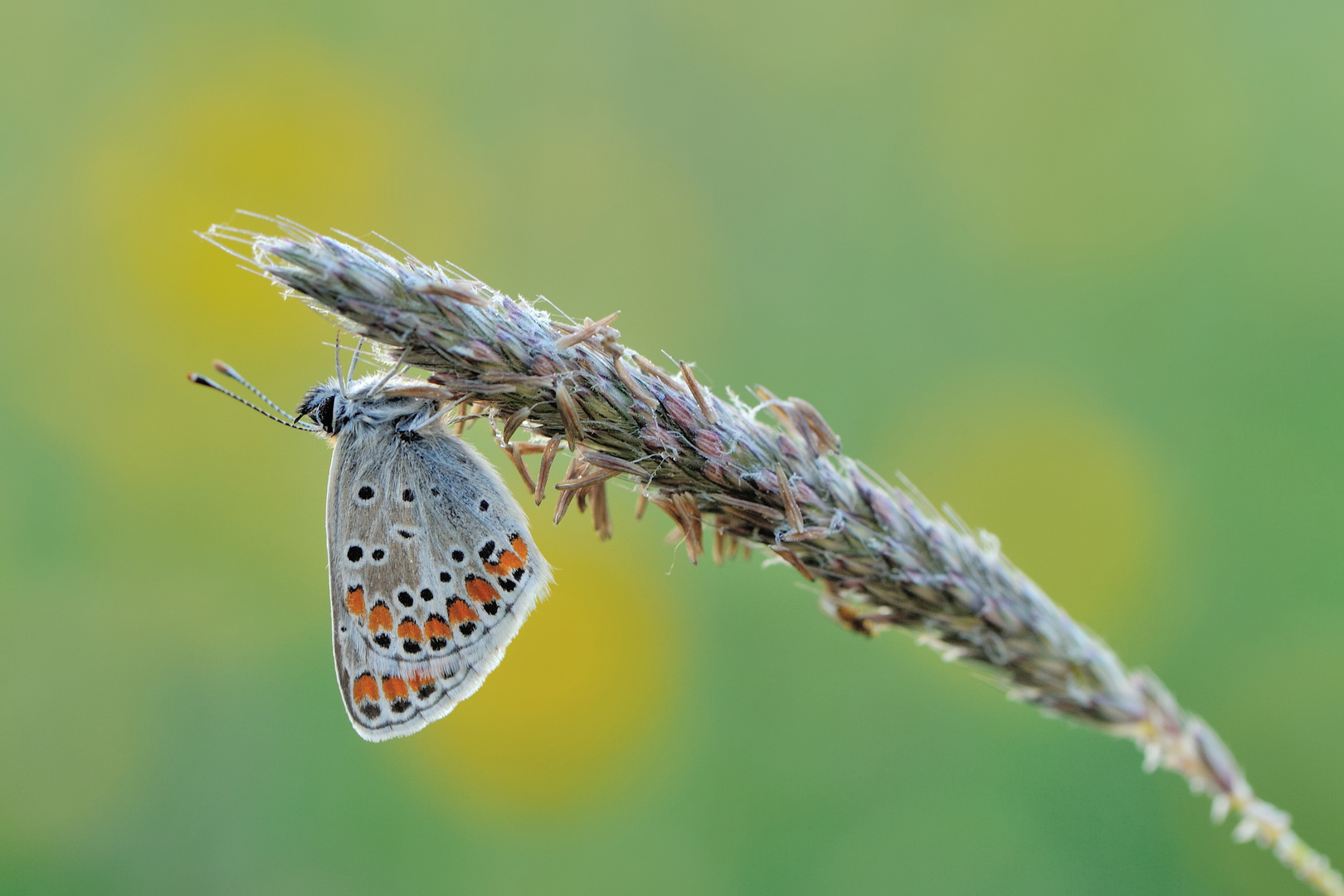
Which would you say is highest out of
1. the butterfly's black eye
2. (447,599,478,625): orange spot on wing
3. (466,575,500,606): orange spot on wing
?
the butterfly's black eye

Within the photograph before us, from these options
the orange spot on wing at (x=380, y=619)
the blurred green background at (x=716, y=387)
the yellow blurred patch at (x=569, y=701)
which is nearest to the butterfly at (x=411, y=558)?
the orange spot on wing at (x=380, y=619)

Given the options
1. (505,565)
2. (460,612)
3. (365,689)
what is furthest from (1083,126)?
(365,689)

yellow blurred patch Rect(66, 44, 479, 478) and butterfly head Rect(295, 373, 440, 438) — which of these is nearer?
butterfly head Rect(295, 373, 440, 438)

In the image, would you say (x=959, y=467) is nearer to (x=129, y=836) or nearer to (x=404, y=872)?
(x=404, y=872)

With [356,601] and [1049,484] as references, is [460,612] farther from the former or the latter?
[1049,484]

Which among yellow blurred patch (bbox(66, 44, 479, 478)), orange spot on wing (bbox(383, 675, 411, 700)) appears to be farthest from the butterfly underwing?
yellow blurred patch (bbox(66, 44, 479, 478))

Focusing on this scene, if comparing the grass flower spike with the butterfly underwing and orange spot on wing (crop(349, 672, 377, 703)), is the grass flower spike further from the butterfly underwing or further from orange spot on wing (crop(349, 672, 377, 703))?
orange spot on wing (crop(349, 672, 377, 703))
